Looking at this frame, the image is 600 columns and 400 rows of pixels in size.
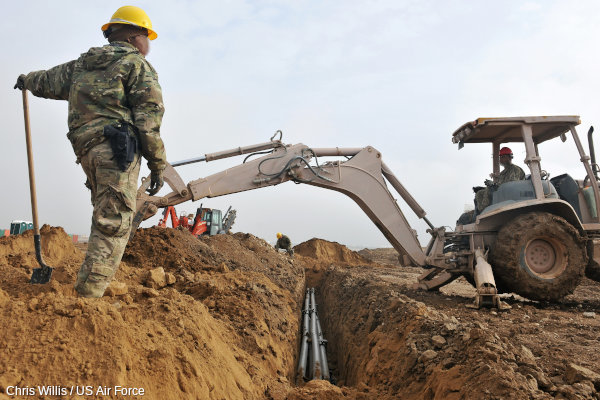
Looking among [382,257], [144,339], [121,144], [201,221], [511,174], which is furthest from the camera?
[382,257]

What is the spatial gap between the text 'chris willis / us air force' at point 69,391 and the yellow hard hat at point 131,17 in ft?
8.62

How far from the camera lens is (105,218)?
2.91 metres

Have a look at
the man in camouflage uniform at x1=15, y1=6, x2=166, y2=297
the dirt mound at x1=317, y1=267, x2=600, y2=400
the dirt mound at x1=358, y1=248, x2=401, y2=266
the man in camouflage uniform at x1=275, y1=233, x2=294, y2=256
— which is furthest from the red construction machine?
the man in camouflage uniform at x1=15, y1=6, x2=166, y2=297

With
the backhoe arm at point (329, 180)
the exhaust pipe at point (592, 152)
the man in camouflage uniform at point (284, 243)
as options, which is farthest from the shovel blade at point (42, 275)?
the man in camouflage uniform at point (284, 243)

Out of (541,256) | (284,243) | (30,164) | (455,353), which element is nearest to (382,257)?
(284,243)

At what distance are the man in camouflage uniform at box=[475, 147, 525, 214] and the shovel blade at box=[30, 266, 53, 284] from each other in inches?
252

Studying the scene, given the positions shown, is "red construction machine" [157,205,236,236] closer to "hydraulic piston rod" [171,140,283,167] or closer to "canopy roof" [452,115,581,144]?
"hydraulic piston rod" [171,140,283,167]

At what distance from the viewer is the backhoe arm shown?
21.5 ft

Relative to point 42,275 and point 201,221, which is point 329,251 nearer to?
point 201,221

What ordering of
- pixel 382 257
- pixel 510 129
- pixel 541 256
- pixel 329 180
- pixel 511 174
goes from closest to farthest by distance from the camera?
pixel 541 256 → pixel 511 174 → pixel 510 129 → pixel 329 180 → pixel 382 257

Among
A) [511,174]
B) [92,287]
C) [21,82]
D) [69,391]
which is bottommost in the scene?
[69,391]

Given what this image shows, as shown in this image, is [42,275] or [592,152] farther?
[592,152]

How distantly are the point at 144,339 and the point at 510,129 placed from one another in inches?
269

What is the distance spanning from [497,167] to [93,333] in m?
7.56
